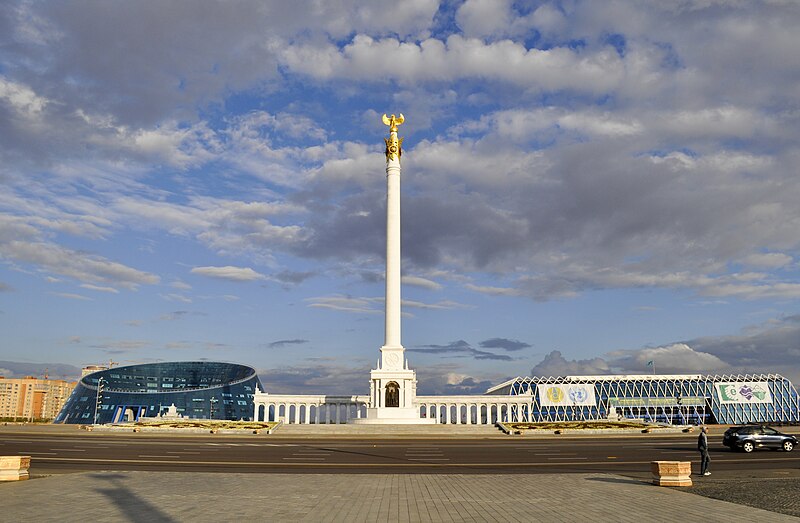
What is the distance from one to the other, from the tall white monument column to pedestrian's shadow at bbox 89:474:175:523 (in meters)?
48.1

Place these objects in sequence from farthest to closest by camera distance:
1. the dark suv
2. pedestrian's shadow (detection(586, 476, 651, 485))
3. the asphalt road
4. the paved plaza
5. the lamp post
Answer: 1. the lamp post
2. the dark suv
3. the asphalt road
4. pedestrian's shadow (detection(586, 476, 651, 485))
5. the paved plaza

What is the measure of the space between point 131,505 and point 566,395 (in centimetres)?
9177

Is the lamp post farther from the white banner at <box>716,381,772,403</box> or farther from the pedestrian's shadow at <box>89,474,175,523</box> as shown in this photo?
the pedestrian's shadow at <box>89,474,175,523</box>

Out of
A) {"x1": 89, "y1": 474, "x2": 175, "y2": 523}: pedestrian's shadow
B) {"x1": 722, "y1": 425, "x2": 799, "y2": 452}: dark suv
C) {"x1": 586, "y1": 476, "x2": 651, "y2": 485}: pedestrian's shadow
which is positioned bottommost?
{"x1": 586, "y1": 476, "x2": 651, "y2": 485}: pedestrian's shadow

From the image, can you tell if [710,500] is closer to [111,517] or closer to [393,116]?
[111,517]

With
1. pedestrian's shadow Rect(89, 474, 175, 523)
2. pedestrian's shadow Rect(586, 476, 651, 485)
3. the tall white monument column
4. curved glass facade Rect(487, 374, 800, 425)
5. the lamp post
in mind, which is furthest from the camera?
curved glass facade Rect(487, 374, 800, 425)

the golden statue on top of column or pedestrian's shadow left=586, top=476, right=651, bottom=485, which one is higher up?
the golden statue on top of column

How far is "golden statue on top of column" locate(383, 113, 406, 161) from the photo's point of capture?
7681 cm

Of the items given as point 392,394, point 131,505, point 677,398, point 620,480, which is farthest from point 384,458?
point 677,398

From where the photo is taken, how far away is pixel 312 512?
16.2 meters

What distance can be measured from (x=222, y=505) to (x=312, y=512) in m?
2.89

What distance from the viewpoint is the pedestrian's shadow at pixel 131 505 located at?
49.9ft

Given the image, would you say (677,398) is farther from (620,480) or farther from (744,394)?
(620,480)

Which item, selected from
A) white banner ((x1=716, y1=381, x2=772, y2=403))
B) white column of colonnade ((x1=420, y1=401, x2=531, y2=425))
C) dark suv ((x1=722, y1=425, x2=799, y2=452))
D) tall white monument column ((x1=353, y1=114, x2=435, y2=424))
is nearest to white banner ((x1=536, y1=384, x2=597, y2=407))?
white column of colonnade ((x1=420, y1=401, x2=531, y2=425))
